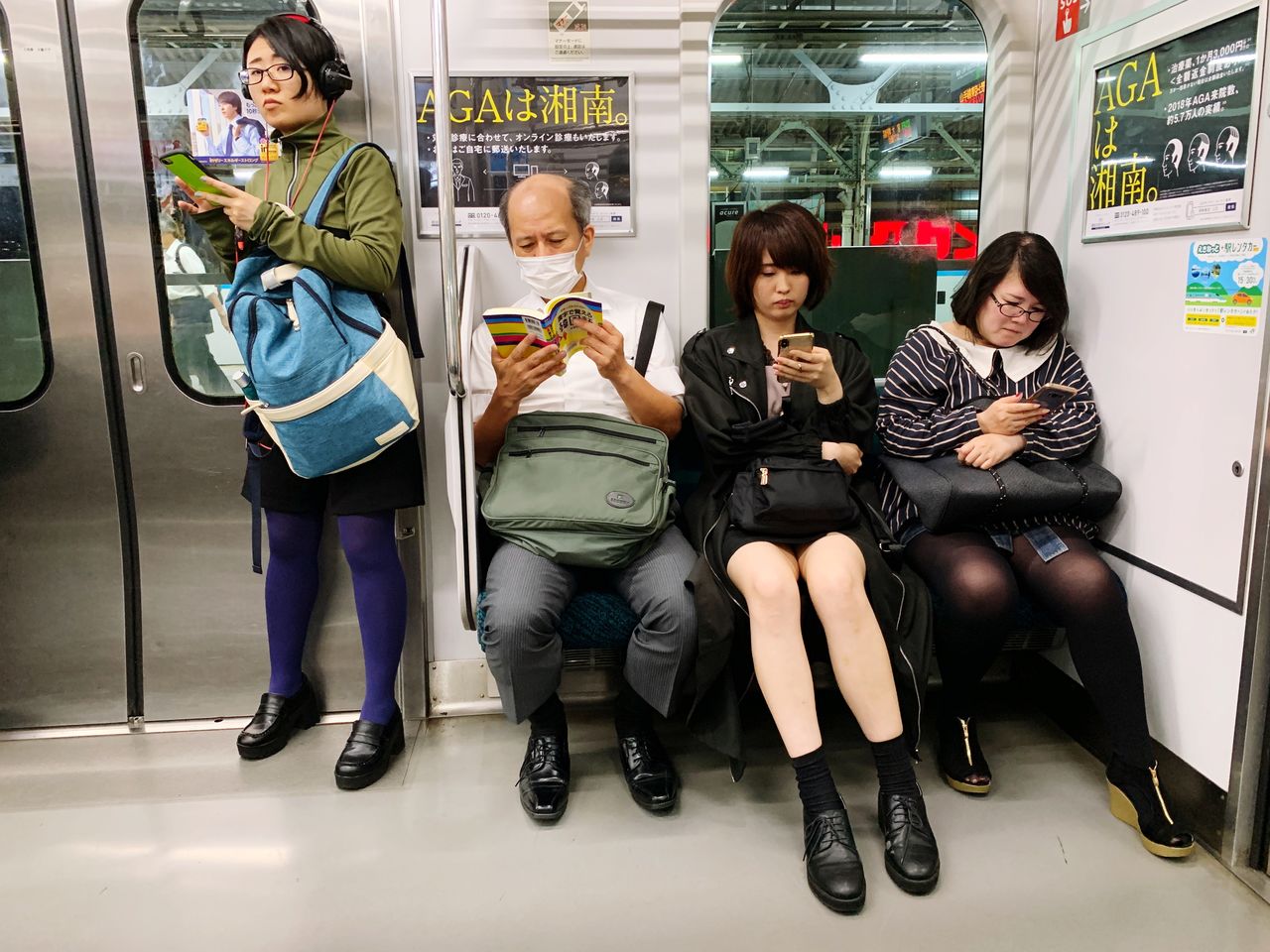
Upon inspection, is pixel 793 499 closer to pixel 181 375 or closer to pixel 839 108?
pixel 839 108

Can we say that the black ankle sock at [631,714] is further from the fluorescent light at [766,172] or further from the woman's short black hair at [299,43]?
the woman's short black hair at [299,43]

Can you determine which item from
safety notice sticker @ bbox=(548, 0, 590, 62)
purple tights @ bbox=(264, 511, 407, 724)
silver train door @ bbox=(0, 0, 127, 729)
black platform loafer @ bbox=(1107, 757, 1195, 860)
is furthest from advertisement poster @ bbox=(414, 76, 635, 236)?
black platform loafer @ bbox=(1107, 757, 1195, 860)

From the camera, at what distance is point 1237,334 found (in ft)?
7.04

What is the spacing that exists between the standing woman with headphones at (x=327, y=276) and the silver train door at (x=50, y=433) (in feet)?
1.98

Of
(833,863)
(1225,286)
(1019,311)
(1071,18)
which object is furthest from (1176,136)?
(833,863)

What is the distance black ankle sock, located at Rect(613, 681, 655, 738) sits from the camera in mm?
2656

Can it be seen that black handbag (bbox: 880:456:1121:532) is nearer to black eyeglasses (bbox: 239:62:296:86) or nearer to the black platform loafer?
the black platform loafer

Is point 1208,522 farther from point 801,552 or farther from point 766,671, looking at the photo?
point 766,671

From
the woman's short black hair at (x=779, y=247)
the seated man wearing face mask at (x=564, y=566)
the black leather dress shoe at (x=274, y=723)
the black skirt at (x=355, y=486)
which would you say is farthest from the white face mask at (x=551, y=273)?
the black leather dress shoe at (x=274, y=723)

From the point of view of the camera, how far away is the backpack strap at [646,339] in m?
2.75

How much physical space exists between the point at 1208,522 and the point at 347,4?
111 inches

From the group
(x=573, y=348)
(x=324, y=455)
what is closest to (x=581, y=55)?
(x=573, y=348)

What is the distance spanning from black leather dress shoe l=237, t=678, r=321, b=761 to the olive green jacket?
1350 millimetres

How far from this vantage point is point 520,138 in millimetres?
2881
